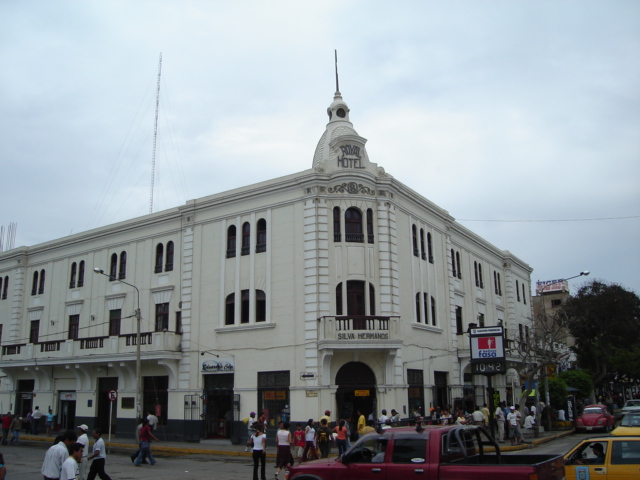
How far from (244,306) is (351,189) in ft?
25.8

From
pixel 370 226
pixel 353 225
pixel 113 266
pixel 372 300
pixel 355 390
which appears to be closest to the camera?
pixel 355 390

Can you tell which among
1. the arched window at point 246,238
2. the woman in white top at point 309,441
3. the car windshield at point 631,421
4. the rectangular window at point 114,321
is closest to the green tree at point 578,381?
the car windshield at point 631,421

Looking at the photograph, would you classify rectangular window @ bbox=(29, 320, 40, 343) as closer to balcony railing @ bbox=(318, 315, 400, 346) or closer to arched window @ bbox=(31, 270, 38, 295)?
arched window @ bbox=(31, 270, 38, 295)

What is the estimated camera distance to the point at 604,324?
180 feet

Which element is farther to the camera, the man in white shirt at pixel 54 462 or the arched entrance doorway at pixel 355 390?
the arched entrance doorway at pixel 355 390

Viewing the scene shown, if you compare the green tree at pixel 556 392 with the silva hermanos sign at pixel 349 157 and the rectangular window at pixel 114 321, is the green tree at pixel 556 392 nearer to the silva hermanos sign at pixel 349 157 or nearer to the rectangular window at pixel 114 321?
the silva hermanos sign at pixel 349 157

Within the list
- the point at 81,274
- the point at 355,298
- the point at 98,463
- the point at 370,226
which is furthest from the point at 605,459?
the point at 81,274

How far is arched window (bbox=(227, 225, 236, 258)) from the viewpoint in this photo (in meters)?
31.7

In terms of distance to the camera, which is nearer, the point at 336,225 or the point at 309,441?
the point at 309,441

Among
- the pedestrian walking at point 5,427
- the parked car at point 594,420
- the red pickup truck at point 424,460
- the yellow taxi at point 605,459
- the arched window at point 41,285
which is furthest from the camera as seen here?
the arched window at point 41,285

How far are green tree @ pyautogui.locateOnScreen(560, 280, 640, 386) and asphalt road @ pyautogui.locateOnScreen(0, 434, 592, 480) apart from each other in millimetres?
28978

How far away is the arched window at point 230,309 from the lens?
31.0 metres

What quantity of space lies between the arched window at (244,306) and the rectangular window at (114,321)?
9.67 m

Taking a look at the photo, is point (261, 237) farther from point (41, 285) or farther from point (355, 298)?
point (41, 285)
